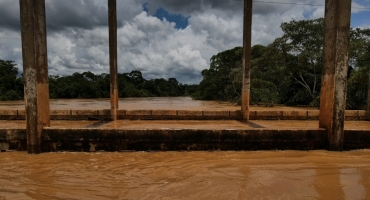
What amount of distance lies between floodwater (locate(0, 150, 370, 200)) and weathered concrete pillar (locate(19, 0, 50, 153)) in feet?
1.61

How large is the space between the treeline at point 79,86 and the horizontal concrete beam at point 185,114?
26.0 m

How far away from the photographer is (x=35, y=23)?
458 centimetres

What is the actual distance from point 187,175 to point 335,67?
3.38m

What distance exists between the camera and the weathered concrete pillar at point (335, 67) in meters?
4.50

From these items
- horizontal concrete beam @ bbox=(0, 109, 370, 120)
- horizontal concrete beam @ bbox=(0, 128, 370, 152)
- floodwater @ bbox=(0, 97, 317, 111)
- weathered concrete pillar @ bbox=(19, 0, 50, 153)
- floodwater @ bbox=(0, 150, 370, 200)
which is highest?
weathered concrete pillar @ bbox=(19, 0, 50, 153)

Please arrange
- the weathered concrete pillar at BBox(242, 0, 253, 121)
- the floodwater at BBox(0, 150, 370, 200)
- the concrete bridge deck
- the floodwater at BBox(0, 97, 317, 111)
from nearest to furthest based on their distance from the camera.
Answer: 1. the floodwater at BBox(0, 150, 370, 200)
2. the concrete bridge deck
3. the weathered concrete pillar at BBox(242, 0, 253, 121)
4. the floodwater at BBox(0, 97, 317, 111)

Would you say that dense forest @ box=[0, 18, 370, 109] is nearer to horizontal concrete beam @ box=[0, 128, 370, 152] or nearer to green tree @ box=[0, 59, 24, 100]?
green tree @ box=[0, 59, 24, 100]

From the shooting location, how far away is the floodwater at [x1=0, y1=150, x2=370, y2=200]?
284 cm

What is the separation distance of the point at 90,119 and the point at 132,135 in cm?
293

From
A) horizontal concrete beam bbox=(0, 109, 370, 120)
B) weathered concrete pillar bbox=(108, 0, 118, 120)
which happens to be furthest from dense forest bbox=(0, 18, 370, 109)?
weathered concrete pillar bbox=(108, 0, 118, 120)

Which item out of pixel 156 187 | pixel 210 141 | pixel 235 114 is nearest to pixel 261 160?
pixel 210 141

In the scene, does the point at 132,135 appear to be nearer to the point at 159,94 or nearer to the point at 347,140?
the point at 347,140

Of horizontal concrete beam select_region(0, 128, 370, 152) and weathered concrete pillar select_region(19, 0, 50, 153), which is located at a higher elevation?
weathered concrete pillar select_region(19, 0, 50, 153)

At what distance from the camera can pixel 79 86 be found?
37.5 meters
